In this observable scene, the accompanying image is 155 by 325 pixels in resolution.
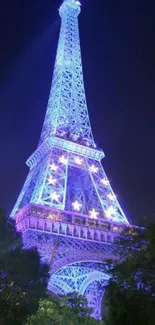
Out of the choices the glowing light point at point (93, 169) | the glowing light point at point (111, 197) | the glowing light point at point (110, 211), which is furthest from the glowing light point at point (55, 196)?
the glowing light point at point (93, 169)

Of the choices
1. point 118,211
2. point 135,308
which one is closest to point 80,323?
point 135,308

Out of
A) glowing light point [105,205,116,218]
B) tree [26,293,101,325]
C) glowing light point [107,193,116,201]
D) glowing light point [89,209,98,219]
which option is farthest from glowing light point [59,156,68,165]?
tree [26,293,101,325]

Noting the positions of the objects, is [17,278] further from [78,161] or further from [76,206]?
[78,161]

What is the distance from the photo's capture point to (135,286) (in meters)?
11.0

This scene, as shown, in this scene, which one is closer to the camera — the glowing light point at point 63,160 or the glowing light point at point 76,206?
the glowing light point at point 76,206

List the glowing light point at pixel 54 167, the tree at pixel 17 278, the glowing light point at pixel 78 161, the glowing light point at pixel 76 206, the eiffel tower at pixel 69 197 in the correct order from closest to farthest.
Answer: the tree at pixel 17 278, the eiffel tower at pixel 69 197, the glowing light point at pixel 76 206, the glowing light point at pixel 54 167, the glowing light point at pixel 78 161

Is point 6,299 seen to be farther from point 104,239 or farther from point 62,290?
point 104,239

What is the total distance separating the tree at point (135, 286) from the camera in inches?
408

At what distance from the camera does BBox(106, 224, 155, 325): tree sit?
10367 millimetres

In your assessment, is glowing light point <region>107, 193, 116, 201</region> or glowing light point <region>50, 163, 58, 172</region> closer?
glowing light point <region>50, 163, 58, 172</region>

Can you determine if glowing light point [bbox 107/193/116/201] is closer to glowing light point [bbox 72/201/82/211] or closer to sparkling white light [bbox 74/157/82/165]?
glowing light point [bbox 72/201/82/211]

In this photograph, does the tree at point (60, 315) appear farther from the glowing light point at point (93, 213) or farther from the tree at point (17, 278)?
the glowing light point at point (93, 213)

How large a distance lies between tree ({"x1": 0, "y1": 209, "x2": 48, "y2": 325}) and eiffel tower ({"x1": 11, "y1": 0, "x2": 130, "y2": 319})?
9.57 metres

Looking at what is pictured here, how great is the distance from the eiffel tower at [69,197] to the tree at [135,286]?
13.3 meters
